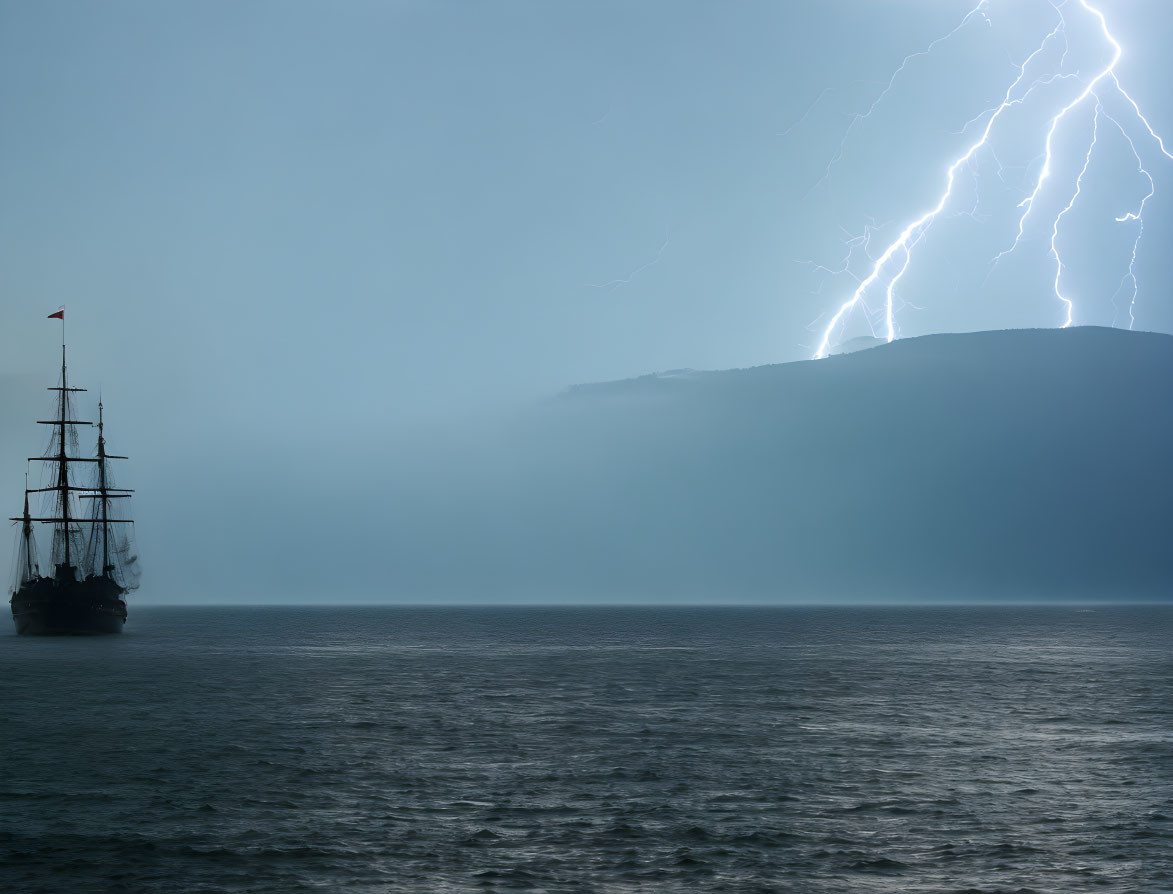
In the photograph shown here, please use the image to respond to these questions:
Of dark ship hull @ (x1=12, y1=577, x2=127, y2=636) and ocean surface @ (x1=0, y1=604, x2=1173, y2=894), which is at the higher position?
dark ship hull @ (x1=12, y1=577, x2=127, y2=636)

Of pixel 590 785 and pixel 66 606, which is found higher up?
pixel 66 606

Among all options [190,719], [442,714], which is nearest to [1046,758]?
[442,714]

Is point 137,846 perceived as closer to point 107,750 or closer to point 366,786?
point 366,786

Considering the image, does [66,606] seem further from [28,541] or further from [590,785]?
[590,785]

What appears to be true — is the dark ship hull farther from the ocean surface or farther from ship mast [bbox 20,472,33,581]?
the ocean surface

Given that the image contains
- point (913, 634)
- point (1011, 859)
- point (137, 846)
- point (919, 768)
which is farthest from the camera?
point (913, 634)

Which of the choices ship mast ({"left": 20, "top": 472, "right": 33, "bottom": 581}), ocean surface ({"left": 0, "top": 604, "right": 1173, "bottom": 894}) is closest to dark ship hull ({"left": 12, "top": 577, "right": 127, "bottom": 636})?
ship mast ({"left": 20, "top": 472, "right": 33, "bottom": 581})

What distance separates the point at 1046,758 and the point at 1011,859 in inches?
650

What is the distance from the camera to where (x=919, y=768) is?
128ft

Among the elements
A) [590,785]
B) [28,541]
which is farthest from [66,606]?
[590,785]

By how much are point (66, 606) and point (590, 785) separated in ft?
404

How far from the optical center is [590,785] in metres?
35.5

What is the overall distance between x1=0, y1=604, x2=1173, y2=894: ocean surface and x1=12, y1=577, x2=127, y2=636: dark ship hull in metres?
68.0

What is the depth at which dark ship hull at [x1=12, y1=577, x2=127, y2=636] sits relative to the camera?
141500 millimetres
